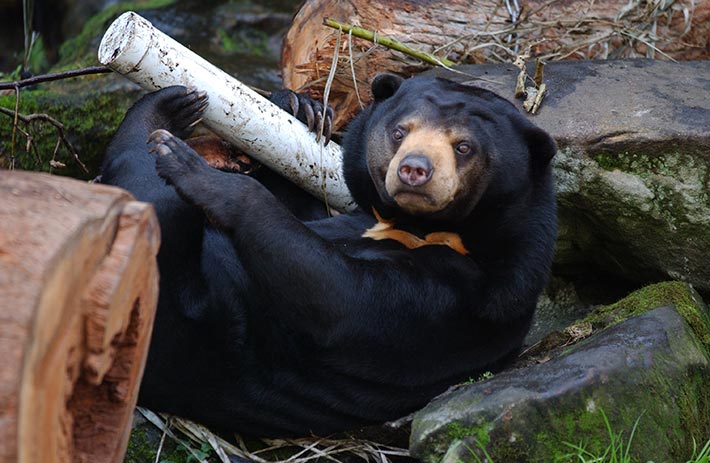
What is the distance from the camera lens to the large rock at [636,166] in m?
5.30

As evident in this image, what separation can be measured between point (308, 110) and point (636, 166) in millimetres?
1851

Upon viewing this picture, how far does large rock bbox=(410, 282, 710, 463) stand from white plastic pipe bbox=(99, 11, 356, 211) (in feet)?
6.09

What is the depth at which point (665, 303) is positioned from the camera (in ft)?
16.7

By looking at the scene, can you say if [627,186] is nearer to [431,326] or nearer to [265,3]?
[431,326]

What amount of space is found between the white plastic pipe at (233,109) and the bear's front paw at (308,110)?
0.23 feet

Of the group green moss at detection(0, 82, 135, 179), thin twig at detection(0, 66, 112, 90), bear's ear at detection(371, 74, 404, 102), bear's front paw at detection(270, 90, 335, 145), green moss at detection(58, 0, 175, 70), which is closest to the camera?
bear's ear at detection(371, 74, 404, 102)

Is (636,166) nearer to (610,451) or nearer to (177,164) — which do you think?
(610,451)

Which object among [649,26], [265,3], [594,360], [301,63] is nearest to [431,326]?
[594,360]

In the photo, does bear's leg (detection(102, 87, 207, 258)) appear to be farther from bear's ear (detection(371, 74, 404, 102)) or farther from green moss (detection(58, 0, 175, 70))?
green moss (detection(58, 0, 175, 70))

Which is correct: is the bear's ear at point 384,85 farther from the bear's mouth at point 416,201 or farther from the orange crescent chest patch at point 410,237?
the bear's mouth at point 416,201

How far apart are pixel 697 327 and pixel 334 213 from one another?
2.12 metres

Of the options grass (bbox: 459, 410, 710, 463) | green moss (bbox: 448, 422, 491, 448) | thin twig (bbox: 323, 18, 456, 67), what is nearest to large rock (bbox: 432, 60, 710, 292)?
thin twig (bbox: 323, 18, 456, 67)

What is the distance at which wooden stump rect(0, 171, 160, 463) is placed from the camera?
6.80 ft

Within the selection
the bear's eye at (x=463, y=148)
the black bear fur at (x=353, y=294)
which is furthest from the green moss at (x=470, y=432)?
the bear's eye at (x=463, y=148)
